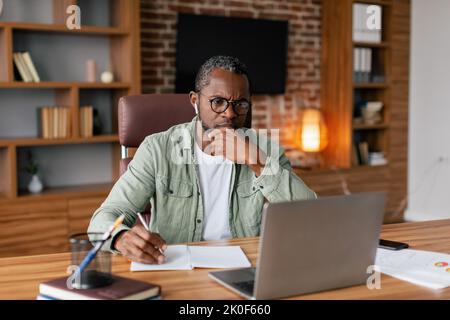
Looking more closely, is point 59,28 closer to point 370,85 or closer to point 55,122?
point 55,122

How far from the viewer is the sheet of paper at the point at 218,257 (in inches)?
57.6

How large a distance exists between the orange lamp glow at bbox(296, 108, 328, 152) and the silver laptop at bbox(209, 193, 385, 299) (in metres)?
3.66

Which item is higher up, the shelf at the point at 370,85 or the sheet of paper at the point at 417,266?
the shelf at the point at 370,85

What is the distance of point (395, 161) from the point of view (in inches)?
209

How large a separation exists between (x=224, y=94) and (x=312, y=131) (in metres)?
3.02

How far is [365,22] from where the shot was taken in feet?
16.4

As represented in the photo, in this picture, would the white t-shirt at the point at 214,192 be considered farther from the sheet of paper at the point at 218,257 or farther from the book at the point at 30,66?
the book at the point at 30,66

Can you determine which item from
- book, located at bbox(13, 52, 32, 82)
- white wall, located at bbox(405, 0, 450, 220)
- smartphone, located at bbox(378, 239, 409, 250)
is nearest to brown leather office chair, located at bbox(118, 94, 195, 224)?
smartphone, located at bbox(378, 239, 409, 250)

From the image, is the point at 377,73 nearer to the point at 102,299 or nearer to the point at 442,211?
the point at 442,211

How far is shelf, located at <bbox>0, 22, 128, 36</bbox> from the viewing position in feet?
11.9

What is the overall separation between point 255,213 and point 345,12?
3270 mm

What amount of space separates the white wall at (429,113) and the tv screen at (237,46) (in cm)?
129

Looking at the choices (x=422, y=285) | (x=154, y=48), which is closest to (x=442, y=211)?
(x=154, y=48)

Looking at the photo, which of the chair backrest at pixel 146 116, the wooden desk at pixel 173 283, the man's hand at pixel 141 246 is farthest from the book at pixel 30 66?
the man's hand at pixel 141 246
